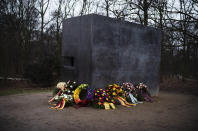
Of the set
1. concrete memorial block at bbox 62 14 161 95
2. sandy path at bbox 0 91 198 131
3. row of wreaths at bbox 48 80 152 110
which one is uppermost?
concrete memorial block at bbox 62 14 161 95

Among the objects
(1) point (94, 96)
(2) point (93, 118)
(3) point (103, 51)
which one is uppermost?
(3) point (103, 51)

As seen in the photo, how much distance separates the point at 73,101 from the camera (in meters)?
7.77

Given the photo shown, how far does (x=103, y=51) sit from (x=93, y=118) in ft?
10.1

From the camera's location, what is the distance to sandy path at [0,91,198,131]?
16.7 feet

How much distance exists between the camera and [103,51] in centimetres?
816

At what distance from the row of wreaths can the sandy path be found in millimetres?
361

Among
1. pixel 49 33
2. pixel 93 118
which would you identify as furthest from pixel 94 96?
pixel 49 33

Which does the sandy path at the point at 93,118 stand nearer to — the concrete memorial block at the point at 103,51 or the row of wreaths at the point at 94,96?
the row of wreaths at the point at 94,96

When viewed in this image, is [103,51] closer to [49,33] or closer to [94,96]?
[94,96]

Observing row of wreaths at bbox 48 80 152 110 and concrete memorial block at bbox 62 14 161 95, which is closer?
row of wreaths at bbox 48 80 152 110

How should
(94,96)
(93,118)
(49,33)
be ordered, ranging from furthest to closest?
(49,33) < (94,96) < (93,118)

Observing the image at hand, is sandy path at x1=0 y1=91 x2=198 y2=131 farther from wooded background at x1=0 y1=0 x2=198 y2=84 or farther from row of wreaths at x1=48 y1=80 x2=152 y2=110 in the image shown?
wooded background at x1=0 y1=0 x2=198 y2=84

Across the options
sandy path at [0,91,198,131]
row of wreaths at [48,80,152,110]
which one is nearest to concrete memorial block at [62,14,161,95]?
row of wreaths at [48,80,152,110]

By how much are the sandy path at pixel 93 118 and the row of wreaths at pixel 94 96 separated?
0.36m
